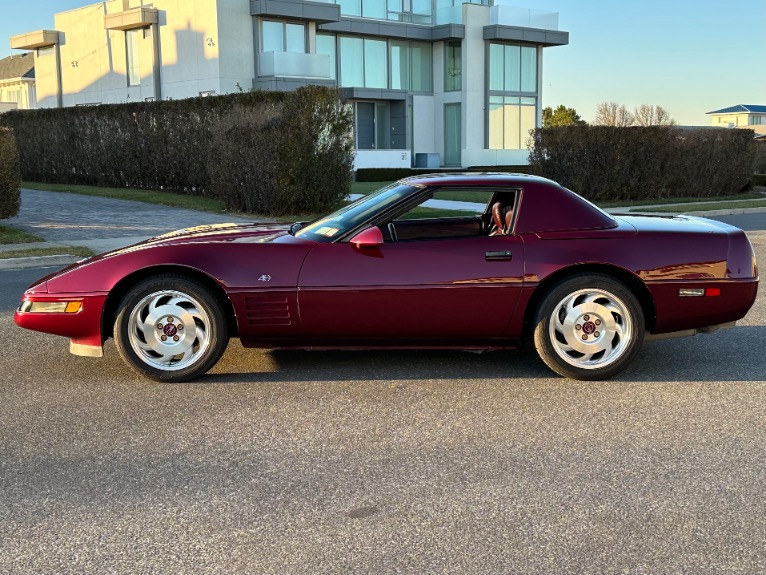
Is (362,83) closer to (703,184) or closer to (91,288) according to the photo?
(703,184)

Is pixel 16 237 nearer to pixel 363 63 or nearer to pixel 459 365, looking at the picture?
pixel 459 365

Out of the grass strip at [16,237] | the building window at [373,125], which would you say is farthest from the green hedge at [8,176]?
the building window at [373,125]

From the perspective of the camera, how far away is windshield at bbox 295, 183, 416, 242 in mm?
5958

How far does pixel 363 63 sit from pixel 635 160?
19.9 metres

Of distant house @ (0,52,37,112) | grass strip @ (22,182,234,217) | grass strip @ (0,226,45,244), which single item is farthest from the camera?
distant house @ (0,52,37,112)

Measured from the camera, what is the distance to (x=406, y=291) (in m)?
5.77

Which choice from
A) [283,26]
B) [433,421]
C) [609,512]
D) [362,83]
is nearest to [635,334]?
[433,421]

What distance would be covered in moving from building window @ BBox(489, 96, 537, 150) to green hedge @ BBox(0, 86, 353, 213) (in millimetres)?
21903

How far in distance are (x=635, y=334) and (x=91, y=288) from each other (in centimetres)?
356

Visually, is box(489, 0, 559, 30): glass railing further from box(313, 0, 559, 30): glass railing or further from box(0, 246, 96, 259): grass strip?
box(0, 246, 96, 259): grass strip

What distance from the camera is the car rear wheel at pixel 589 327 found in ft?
19.1

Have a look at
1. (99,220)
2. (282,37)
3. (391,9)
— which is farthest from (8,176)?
(391,9)

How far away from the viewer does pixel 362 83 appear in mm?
42000

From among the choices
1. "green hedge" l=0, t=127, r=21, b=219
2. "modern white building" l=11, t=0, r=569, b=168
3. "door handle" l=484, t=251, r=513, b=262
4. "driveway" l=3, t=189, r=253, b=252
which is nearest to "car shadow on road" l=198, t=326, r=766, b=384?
"door handle" l=484, t=251, r=513, b=262
